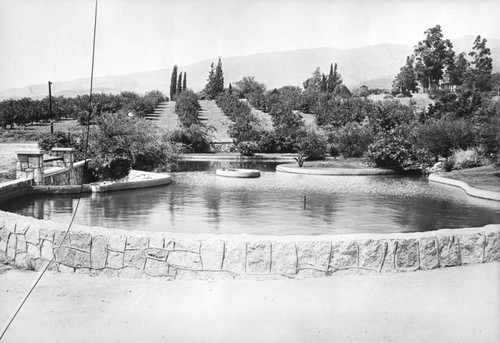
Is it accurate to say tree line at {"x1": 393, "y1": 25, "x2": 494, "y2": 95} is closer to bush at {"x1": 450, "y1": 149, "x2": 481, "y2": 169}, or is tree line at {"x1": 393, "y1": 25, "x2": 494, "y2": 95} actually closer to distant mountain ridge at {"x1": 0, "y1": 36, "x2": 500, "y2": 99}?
bush at {"x1": 450, "y1": 149, "x2": 481, "y2": 169}

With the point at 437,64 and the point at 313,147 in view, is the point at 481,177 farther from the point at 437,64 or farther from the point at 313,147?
the point at 437,64

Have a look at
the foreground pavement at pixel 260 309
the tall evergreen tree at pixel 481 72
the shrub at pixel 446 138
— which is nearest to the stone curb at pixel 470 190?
the shrub at pixel 446 138

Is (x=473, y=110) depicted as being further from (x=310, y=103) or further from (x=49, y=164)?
(x=49, y=164)

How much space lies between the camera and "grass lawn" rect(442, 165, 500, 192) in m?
15.6

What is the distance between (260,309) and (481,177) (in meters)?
15.6

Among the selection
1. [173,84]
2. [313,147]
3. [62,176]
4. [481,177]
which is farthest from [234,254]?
[173,84]

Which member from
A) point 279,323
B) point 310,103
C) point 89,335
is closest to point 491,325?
point 279,323

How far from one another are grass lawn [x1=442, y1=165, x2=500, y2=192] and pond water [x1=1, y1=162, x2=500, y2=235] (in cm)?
88

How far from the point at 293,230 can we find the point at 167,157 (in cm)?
1268

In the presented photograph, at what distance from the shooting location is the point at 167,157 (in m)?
21.1

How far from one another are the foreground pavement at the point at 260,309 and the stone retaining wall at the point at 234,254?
0.50 ft

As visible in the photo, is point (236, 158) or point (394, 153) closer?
point (394, 153)

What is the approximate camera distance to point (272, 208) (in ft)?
39.1

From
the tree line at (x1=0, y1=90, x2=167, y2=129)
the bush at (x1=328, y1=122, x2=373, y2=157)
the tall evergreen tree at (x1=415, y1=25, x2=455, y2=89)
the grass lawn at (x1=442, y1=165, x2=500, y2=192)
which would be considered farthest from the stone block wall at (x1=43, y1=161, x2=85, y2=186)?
the tall evergreen tree at (x1=415, y1=25, x2=455, y2=89)
